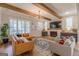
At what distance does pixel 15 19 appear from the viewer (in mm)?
1887

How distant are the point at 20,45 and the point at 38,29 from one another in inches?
17.5

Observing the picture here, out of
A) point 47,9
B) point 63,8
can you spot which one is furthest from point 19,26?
point 63,8

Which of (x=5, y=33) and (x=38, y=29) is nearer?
(x=5, y=33)

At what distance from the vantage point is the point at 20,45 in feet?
6.23

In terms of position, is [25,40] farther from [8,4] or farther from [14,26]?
[8,4]

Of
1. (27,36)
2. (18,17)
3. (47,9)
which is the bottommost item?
(27,36)

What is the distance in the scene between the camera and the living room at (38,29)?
185cm

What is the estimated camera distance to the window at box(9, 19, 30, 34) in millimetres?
1871

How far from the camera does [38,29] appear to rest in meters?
1.95

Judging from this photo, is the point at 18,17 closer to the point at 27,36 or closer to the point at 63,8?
the point at 27,36

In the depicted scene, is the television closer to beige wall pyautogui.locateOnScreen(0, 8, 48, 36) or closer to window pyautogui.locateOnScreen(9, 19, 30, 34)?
beige wall pyautogui.locateOnScreen(0, 8, 48, 36)

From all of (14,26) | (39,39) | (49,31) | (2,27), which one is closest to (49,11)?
(49,31)

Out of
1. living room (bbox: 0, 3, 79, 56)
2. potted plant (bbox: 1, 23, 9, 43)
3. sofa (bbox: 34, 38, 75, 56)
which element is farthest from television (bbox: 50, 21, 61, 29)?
potted plant (bbox: 1, 23, 9, 43)

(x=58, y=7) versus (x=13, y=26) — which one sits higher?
(x=58, y=7)
